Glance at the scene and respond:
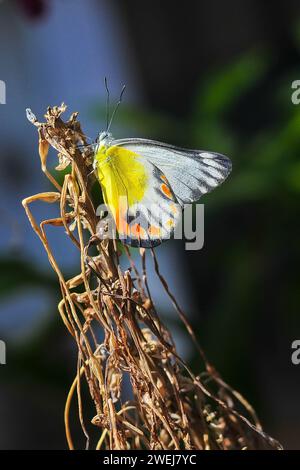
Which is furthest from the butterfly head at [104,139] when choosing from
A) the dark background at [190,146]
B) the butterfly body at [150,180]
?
the dark background at [190,146]

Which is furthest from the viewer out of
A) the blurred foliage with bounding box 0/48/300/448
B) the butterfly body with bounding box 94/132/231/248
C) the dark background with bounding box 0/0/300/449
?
the dark background with bounding box 0/0/300/449

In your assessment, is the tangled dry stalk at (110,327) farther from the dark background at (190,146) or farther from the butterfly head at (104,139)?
the dark background at (190,146)

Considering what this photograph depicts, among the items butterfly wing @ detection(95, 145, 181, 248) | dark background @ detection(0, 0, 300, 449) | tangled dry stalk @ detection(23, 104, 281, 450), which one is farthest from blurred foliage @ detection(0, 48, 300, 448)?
→ tangled dry stalk @ detection(23, 104, 281, 450)

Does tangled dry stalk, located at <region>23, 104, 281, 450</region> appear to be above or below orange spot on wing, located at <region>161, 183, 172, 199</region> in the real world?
below

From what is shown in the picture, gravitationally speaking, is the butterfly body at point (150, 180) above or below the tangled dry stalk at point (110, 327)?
above

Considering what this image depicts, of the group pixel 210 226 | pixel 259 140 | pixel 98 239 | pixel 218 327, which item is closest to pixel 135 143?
pixel 98 239

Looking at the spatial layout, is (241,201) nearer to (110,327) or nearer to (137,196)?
(137,196)

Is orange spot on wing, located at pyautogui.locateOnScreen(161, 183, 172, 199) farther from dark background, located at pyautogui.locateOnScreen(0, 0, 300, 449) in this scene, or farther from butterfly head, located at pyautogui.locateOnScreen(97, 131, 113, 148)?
dark background, located at pyautogui.locateOnScreen(0, 0, 300, 449)

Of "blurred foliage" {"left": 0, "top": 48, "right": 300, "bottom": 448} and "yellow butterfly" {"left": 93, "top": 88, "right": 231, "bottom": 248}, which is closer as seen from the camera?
"yellow butterfly" {"left": 93, "top": 88, "right": 231, "bottom": 248}

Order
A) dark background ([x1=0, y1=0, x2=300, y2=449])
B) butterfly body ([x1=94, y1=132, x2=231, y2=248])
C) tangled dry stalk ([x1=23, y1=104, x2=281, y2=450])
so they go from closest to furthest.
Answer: tangled dry stalk ([x1=23, y1=104, x2=281, y2=450]) → butterfly body ([x1=94, y1=132, x2=231, y2=248]) → dark background ([x1=0, y1=0, x2=300, y2=449])
